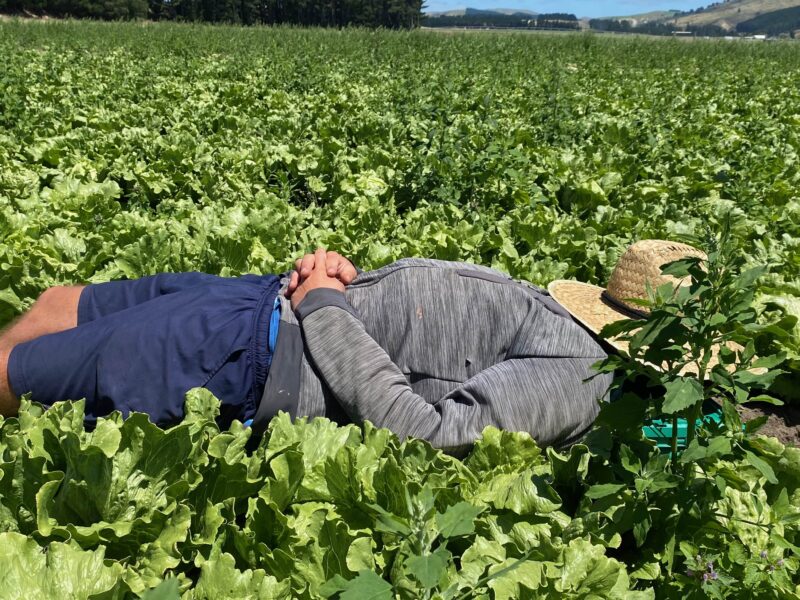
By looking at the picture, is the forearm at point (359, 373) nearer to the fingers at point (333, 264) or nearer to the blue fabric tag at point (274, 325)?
the blue fabric tag at point (274, 325)

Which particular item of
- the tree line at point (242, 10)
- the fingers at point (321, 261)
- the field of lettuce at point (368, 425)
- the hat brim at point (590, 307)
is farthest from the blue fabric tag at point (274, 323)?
the tree line at point (242, 10)

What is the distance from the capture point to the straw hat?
9.12 ft

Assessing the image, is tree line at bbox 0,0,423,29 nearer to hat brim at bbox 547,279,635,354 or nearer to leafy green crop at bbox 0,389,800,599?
hat brim at bbox 547,279,635,354

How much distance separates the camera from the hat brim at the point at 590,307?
8.99 feet

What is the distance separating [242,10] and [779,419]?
241ft

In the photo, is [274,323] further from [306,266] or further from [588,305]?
[588,305]

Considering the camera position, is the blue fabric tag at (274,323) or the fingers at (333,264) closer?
the blue fabric tag at (274,323)

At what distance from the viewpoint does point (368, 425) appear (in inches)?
83.0

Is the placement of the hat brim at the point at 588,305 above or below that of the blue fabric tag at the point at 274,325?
below

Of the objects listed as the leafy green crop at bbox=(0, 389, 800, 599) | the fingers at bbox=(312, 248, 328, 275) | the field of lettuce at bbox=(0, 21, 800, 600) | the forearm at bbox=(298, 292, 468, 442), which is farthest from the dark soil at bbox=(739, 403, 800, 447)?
the fingers at bbox=(312, 248, 328, 275)

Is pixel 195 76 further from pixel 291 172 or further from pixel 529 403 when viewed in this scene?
pixel 529 403

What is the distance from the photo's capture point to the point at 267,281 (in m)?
2.81

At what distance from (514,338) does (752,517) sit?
95 centimetres

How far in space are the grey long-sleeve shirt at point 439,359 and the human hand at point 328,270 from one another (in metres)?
0.09
